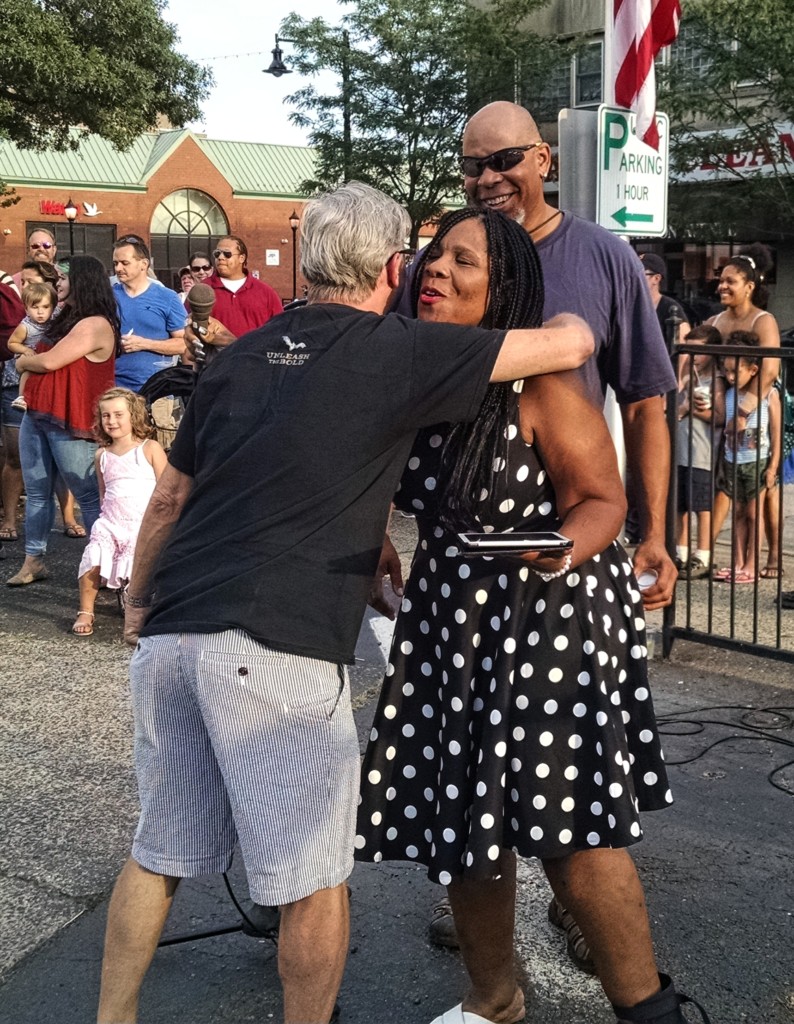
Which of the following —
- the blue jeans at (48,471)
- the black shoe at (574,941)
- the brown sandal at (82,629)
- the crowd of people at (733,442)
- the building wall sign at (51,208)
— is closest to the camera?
the black shoe at (574,941)

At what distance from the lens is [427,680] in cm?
274

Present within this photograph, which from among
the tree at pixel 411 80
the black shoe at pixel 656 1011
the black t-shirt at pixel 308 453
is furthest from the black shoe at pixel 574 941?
the tree at pixel 411 80

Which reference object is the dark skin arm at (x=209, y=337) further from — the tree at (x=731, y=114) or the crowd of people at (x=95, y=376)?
the tree at (x=731, y=114)

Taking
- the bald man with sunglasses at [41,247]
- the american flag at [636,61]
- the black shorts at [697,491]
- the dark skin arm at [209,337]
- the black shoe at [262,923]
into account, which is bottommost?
the black shoe at [262,923]

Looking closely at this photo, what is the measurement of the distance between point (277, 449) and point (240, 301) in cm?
590

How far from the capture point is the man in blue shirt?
26.1 feet

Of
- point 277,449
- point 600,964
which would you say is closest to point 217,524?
point 277,449

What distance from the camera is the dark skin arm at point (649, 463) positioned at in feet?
9.82

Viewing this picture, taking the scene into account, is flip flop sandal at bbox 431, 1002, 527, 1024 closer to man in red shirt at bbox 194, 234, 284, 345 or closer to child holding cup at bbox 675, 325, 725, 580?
child holding cup at bbox 675, 325, 725, 580

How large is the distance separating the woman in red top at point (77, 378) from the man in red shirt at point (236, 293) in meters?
0.76

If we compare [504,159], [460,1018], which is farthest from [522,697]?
[504,159]

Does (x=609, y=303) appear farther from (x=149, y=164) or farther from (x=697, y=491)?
(x=149, y=164)

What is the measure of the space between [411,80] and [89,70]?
798 centimetres

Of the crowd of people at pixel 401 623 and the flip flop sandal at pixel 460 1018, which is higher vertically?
the crowd of people at pixel 401 623
